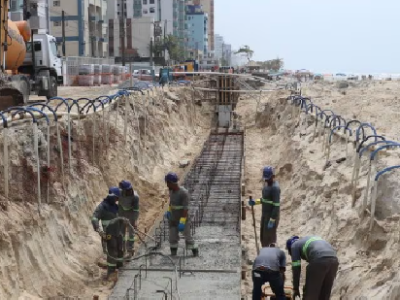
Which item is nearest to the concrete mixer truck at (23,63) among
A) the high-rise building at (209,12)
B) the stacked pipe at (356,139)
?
the stacked pipe at (356,139)

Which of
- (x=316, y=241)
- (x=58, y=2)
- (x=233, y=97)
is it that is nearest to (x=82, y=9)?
(x=58, y=2)

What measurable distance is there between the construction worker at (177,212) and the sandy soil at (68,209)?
1.32 meters

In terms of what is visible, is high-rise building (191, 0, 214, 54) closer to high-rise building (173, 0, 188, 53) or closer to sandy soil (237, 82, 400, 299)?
high-rise building (173, 0, 188, 53)

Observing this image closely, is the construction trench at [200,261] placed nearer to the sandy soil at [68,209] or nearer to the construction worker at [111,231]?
the construction worker at [111,231]

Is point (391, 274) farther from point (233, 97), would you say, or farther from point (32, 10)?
point (233, 97)

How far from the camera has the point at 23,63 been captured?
18.0 metres

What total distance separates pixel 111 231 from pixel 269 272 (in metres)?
2.72

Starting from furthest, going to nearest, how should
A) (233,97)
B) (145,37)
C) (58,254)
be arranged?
(145,37), (233,97), (58,254)


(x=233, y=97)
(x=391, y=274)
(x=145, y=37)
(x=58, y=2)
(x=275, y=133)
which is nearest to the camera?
→ (x=391, y=274)

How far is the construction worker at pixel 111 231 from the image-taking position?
7668 millimetres

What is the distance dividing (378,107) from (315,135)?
25.8 ft

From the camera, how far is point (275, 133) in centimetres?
2055

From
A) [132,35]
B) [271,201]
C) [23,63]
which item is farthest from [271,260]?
[132,35]

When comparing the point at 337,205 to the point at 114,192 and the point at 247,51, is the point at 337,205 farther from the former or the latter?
the point at 247,51
